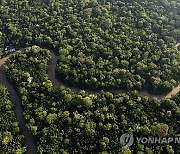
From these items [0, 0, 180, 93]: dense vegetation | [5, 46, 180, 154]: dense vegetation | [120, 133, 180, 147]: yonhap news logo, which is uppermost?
[0, 0, 180, 93]: dense vegetation

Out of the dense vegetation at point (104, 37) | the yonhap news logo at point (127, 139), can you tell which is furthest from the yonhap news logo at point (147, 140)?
the dense vegetation at point (104, 37)

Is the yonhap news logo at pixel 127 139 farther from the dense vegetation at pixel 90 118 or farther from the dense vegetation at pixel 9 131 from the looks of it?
the dense vegetation at pixel 9 131

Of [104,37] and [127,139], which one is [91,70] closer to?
[104,37]

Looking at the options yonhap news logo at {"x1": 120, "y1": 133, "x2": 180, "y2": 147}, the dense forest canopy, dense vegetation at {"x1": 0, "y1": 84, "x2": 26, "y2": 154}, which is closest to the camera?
dense vegetation at {"x1": 0, "y1": 84, "x2": 26, "y2": 154}

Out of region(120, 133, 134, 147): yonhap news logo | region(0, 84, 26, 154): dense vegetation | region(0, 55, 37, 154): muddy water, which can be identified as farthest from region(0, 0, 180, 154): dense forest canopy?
region(0, 55, 37, 154): muddy water

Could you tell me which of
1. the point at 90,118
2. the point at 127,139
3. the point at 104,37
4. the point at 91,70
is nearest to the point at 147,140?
the point at 127,139

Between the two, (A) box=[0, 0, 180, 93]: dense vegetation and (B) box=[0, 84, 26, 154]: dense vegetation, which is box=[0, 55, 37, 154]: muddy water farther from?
(A) box=[0, 0, 180, 93]: dense vegetation

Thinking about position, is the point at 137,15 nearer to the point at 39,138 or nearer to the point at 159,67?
the point at 159,67
